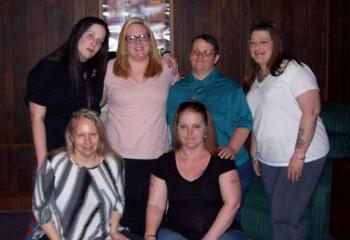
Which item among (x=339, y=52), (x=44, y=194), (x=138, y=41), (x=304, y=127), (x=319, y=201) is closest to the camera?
(x=44, y=194)

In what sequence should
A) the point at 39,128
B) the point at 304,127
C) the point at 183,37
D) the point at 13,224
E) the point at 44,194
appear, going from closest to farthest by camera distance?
the point at 44,194 → the point at 304,127 → the point at 39,128 → the point at 13,224 → the point at 183,37

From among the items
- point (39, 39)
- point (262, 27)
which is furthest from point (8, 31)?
point (262, 27)

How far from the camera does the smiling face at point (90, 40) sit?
2.39 meters

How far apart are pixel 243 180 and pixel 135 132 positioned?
0.62 metres

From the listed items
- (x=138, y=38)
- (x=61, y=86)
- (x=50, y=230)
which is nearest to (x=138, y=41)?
(x=138, y=38)

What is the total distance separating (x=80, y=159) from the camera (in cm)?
225

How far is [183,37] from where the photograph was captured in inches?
157

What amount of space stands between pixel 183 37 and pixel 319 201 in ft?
5.90

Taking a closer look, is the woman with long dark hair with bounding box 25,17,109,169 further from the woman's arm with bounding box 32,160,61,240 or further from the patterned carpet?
the patterned carpet

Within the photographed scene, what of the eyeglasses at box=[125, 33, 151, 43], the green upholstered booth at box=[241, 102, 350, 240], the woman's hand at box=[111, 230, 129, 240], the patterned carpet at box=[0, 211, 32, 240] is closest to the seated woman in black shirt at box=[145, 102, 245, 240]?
the woman's hand at box=[111, 230, 129, 240]

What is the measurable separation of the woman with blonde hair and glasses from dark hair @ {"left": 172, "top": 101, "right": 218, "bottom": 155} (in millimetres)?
336

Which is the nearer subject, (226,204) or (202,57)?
(226,204)

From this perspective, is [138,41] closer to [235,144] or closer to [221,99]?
[221,99]

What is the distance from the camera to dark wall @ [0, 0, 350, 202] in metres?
3.86
